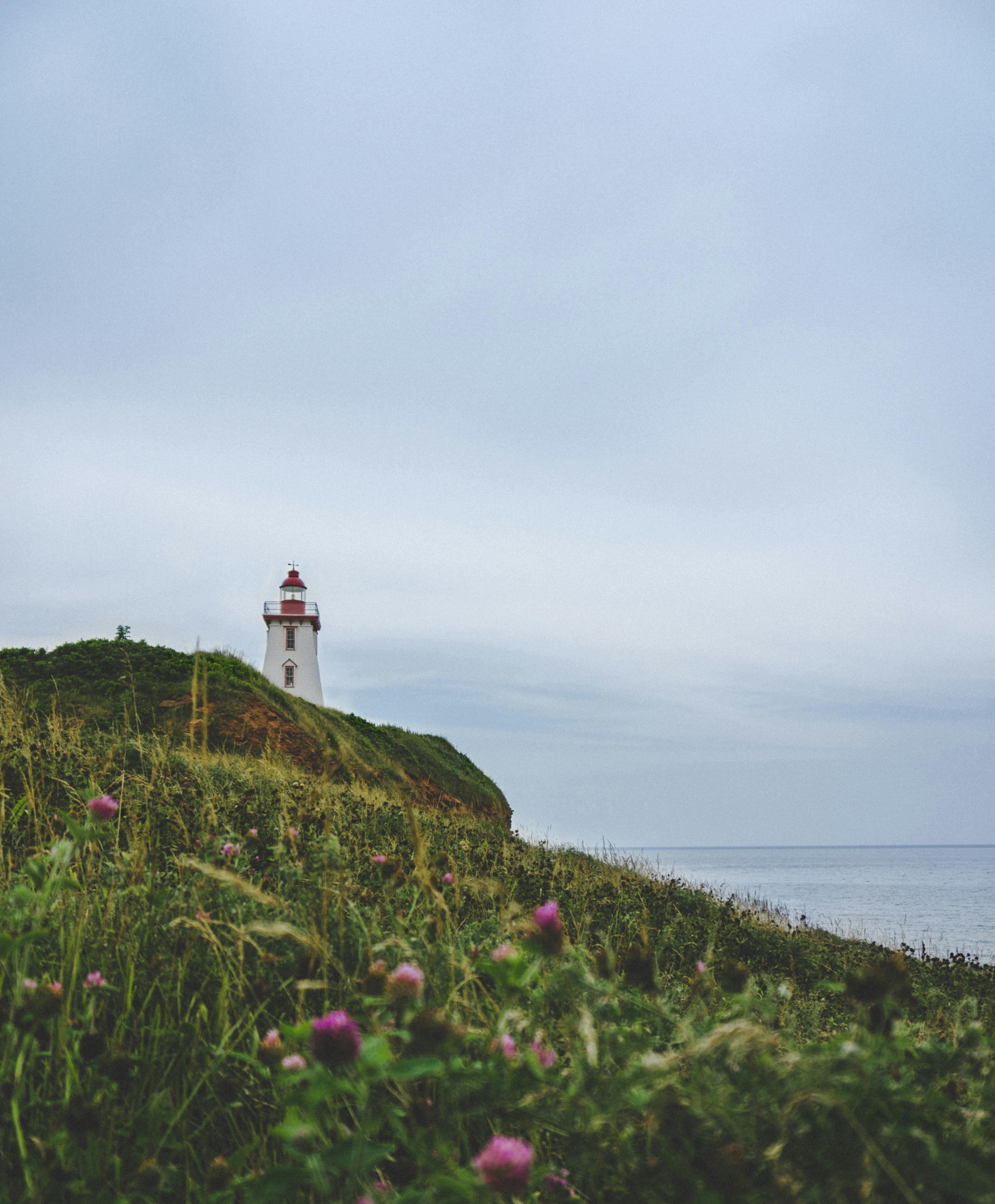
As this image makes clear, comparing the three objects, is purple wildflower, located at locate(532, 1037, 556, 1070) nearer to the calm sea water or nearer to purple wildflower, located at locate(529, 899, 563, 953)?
purple wildflower, located at locate(529, 899, 563, 953)

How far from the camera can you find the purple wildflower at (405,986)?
1419 mm

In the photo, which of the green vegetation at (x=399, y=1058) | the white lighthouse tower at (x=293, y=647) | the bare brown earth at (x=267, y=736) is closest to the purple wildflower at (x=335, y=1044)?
the green vegetation at (x=399, y=1058)

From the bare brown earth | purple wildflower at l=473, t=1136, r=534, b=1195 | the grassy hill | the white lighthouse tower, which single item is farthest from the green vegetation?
the white lighthouse tower

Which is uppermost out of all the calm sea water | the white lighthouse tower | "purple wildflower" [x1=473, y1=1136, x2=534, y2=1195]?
the white lighthouse tower

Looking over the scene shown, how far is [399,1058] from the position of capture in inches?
60.5

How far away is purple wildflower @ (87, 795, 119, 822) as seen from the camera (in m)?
2.19

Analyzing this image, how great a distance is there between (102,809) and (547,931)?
1.40 metres

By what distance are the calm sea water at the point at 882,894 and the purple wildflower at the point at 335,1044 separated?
11.3 metres

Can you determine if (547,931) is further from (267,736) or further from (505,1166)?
(267,736)

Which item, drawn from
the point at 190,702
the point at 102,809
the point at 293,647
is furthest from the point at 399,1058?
the point at 293,647

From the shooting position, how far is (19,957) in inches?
76.9

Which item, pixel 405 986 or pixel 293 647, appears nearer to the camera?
pixel 405 986

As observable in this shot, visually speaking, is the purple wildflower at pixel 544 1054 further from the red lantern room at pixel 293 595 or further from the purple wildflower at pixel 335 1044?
the red lantern room at pixel 293 595

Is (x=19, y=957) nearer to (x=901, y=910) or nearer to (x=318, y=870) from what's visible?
(x=318, y=870)
